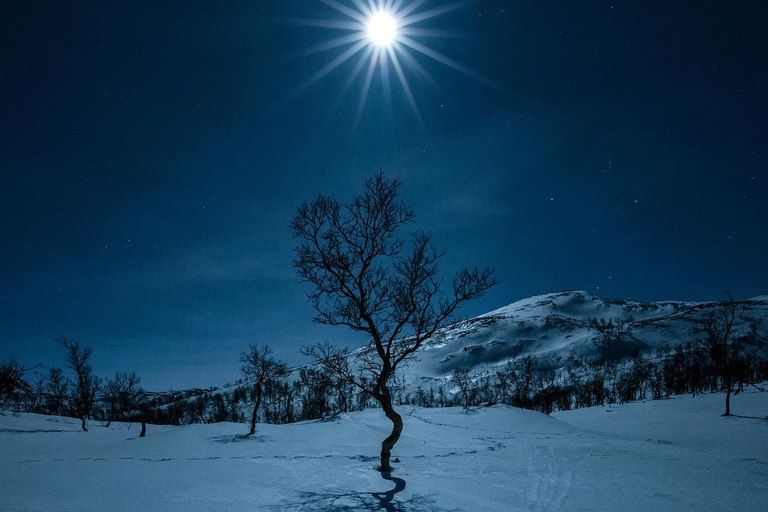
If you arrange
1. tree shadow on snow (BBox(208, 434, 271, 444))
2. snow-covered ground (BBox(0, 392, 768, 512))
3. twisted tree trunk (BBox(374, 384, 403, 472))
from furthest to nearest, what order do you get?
tree shadow on snow (BBox(208, 434, 271, 444)), twisted tree trunk (BBox(374, 384, 403, 472)), snow-covered ground (BBox(0, 392, 768, 512))

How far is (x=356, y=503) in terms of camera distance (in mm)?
10633

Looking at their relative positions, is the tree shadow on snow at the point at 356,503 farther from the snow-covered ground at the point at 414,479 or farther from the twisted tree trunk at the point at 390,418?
the twisted tree trunk at the point at 390,418

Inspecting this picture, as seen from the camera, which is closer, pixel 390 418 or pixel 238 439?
pixel 390 418

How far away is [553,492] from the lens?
12.6 m

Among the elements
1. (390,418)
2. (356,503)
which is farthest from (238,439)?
(356,503)

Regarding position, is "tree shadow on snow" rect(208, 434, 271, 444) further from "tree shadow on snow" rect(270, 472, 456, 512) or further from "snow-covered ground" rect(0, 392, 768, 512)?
"tree shadow on snow" rect(270, 472, 456, 512)

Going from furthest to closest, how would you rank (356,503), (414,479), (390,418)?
(414,479) → (390,418) → (356,503)

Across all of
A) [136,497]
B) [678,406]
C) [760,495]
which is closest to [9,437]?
[136,497]

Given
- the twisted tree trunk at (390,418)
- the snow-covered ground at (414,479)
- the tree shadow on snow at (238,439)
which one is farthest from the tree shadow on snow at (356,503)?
the tree shadow on snow at (238,439)

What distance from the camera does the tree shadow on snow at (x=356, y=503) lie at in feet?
33.3

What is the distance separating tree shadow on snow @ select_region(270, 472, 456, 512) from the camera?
10141 millimetres

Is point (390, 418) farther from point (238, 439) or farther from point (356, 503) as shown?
point (238, 439)

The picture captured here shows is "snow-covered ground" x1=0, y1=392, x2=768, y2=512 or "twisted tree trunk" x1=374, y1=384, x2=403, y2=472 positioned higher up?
"twisted tree trunk" x1=374, y1=384, x2=403, y2=472

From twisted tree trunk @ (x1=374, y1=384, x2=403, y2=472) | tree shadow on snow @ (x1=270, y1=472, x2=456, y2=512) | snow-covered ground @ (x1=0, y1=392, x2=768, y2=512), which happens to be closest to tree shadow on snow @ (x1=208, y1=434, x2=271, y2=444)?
snow-covered ground @ (x1=0, y1=392, x2=768, y2=512)
